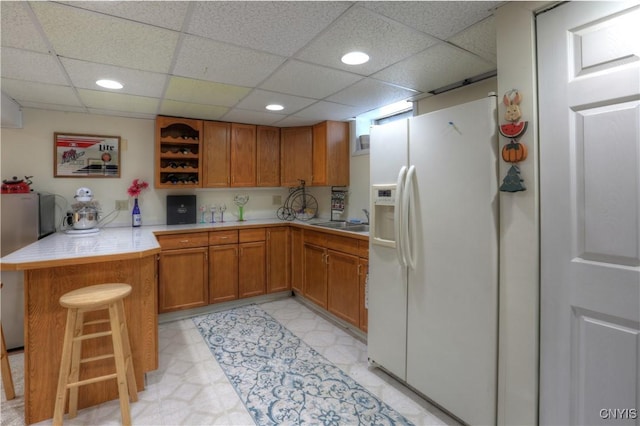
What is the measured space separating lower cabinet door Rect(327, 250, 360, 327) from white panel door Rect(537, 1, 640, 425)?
5.18ft

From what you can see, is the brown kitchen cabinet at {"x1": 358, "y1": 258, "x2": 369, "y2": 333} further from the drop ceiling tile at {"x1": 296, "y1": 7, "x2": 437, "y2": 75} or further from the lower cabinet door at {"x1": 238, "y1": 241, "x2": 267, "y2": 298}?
the drop ceiling tile at {"x1": 296, "y1": 7, "x2": 437, "y2": 75}

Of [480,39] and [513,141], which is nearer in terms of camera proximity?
[513,141]

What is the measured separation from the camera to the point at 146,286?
85.5 inches

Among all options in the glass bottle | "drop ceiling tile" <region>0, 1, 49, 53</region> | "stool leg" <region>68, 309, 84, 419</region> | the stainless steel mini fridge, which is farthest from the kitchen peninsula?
"drop ceiling tile" <region>0, 1, 49, 53</region>

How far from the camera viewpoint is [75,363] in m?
1.82

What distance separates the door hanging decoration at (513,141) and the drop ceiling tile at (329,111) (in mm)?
1805

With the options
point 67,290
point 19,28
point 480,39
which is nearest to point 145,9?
point 19,28

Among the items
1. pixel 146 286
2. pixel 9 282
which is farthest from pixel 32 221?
pixel 146 286

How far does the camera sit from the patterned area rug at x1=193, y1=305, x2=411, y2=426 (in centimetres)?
188

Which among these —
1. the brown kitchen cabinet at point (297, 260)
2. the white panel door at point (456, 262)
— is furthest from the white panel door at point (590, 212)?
the brown kitchen cabinet at point (297, 260)

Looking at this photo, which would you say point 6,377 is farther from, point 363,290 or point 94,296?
point 363,290

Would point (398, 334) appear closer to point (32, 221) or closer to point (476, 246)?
point (476, 246)

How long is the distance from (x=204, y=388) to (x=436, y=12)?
8.40 feet

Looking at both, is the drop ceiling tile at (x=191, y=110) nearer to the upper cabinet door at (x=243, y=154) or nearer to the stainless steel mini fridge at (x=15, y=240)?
the upper cabinet door at (x=243, y=154)
